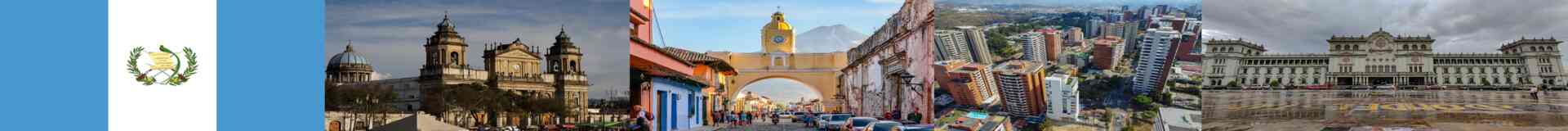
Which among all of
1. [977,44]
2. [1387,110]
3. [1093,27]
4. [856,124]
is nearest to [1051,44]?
[1093,27]

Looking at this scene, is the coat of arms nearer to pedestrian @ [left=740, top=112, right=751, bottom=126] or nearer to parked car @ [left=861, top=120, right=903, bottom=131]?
pedestrian @ [left=740, top=112, right=751, bottom=126]

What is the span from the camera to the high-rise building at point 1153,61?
293 inches

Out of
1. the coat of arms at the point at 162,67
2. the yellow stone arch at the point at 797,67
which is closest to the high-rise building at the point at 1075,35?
the yellow stone arch at the point at 797,67

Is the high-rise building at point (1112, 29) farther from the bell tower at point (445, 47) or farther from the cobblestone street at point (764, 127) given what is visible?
the bell tower at point (445, 47)

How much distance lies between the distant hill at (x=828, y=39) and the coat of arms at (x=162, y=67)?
3503 mm

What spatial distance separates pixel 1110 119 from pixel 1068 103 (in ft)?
0.86

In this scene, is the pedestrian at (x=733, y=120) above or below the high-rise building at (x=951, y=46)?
below

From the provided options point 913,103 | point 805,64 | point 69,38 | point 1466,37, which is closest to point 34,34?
point 69,38

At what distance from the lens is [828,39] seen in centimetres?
762

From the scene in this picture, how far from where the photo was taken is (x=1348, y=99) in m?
7.95

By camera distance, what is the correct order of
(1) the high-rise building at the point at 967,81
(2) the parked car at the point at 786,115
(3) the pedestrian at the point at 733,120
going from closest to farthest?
1. (1) the high-rise building at the point at 967,81
2. (2) the parked car at the point at 786,115
3. (3) the pedestrian at the point at 733,120

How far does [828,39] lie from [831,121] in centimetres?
55

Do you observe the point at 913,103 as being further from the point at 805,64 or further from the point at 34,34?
the point at 34,34

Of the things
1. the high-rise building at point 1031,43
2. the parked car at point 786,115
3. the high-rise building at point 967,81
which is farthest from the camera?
the parked car at point 786,115
